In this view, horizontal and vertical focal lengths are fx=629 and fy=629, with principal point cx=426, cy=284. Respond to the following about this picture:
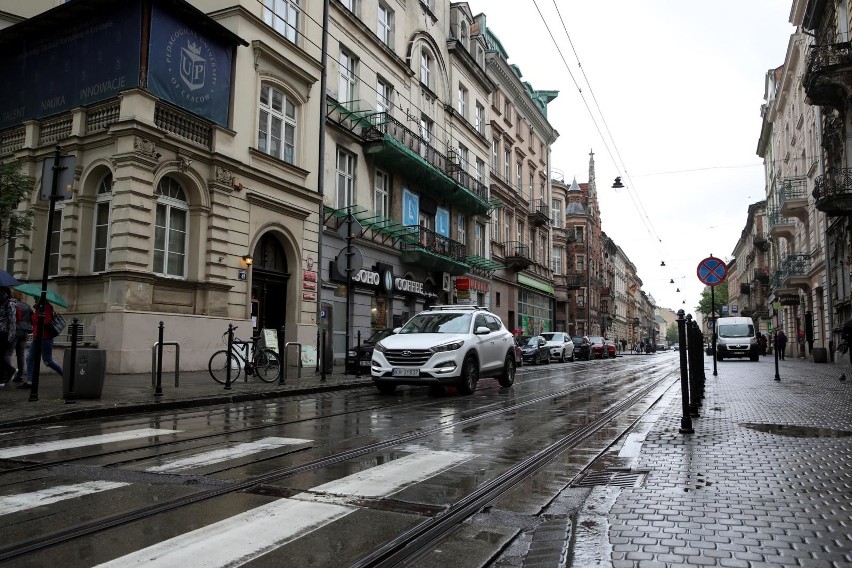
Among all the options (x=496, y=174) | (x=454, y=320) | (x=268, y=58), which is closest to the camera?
(x=454, y=320)

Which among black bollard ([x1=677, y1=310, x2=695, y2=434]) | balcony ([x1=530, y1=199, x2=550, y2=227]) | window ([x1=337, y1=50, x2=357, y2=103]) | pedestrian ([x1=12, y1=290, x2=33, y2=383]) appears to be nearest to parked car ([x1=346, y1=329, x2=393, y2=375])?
pedestrian ([x1=12, y1=290, x2=33, y2=383])

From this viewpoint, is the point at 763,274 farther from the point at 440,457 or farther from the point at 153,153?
the point at 440,457

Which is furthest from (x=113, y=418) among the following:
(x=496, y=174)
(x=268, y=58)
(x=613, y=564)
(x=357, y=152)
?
(x=496, y=174)

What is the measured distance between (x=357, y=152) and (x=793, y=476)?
2147cm

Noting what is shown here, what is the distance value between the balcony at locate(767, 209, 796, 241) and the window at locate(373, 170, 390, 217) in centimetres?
2626

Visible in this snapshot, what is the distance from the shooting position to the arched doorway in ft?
63.3

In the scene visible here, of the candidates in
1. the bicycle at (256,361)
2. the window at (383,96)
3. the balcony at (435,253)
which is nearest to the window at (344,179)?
the window at (383,96)

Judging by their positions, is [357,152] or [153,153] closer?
[153,153]

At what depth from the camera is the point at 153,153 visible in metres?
15.3

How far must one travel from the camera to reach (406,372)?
1200 cm

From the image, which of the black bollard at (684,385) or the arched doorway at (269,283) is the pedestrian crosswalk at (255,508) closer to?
the black bollard at (684,385)

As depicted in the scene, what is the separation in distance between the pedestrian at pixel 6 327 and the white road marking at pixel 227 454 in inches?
277

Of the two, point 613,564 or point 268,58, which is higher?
point 268,58

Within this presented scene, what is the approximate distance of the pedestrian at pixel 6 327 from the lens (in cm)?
1104
